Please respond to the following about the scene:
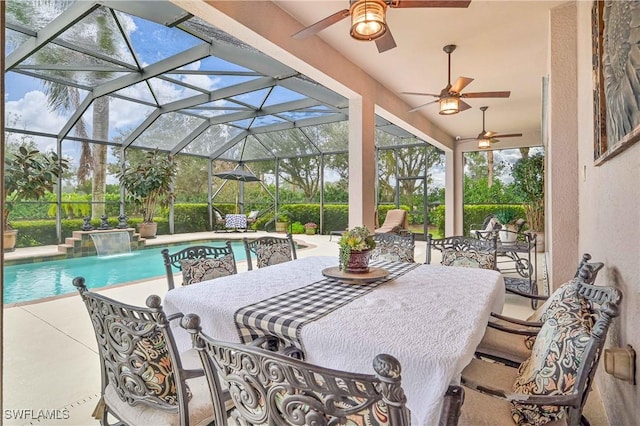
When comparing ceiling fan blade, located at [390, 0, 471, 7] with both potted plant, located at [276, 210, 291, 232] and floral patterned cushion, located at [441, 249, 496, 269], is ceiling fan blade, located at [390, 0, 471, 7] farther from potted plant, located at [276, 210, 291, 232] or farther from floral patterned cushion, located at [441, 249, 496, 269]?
potted plant, located at [276, 210, 291, 232]

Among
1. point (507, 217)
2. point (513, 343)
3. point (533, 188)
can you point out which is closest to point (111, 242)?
point (513, 343)

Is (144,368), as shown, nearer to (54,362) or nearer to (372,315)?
(372,315)

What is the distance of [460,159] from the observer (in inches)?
372

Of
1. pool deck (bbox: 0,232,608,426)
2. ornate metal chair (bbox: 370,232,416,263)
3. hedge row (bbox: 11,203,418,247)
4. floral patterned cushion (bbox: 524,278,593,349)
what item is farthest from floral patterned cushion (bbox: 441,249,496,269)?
A: hedge row (bbox: 11,203,418,247)

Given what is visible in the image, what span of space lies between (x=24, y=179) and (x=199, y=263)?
7175 millimetres

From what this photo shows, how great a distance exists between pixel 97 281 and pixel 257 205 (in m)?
7.80

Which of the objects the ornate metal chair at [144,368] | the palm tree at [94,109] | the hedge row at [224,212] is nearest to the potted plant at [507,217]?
the hedge row at [224,212]

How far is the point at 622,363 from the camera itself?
1.30 metres

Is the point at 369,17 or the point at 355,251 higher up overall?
the point at 369,17

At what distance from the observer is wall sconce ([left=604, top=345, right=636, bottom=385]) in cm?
126

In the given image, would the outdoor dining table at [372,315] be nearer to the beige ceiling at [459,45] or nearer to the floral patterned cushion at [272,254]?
the floral patterned cushion at [272,254]

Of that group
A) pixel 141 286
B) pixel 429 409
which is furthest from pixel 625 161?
pixel 141 286

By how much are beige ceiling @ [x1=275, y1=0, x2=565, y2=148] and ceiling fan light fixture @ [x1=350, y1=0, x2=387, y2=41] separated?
2.99 feet

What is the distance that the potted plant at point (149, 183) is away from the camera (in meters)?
9.36
